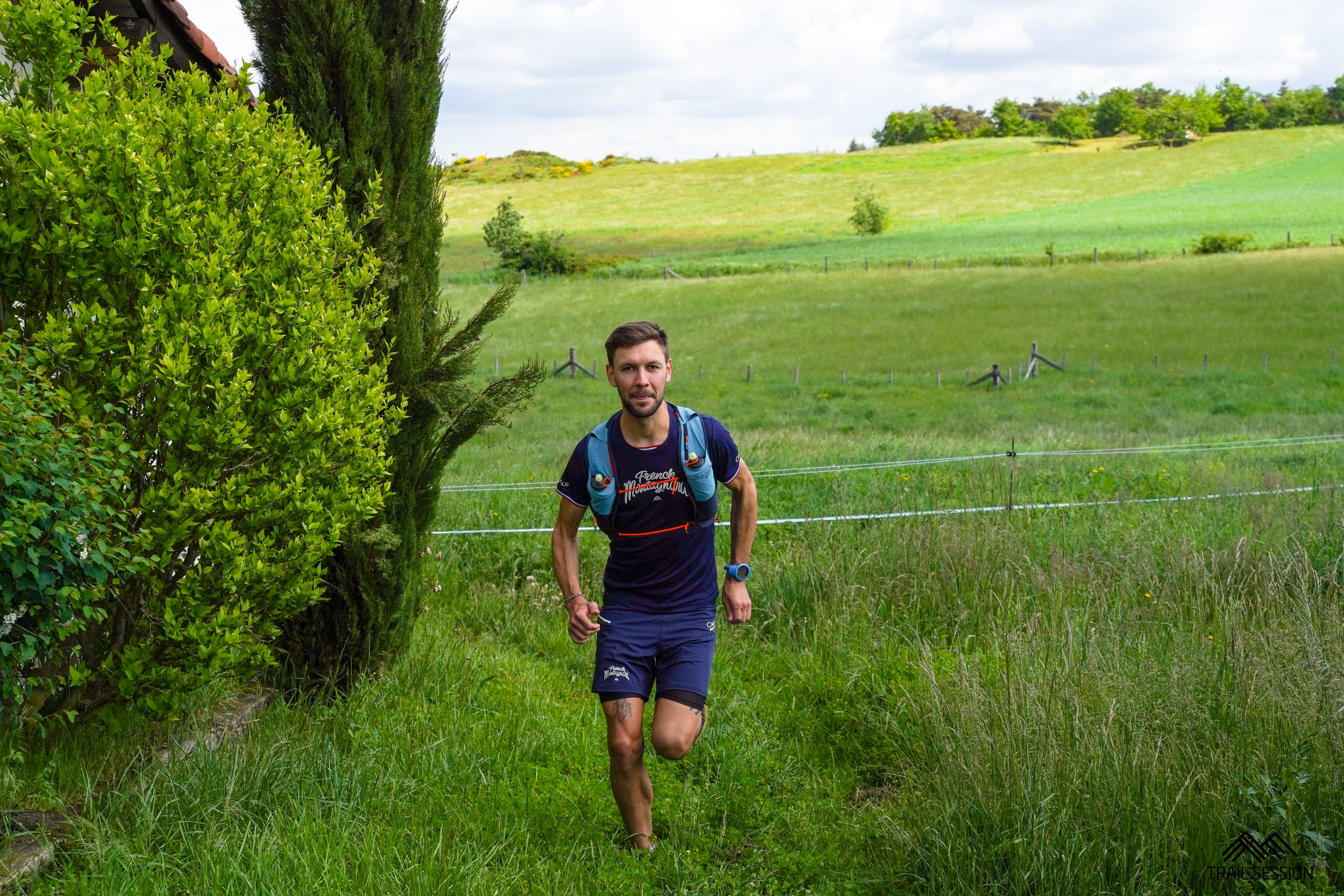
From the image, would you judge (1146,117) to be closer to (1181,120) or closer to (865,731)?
(1181,120)

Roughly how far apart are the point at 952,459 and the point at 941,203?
75.1 meters

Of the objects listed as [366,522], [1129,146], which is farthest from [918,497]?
[1129,146]

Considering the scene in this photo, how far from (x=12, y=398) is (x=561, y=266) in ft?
189

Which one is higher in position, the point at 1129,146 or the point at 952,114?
the point at 952,114

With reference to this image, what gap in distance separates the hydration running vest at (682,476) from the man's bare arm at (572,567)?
10cm

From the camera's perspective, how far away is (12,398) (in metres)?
3.49

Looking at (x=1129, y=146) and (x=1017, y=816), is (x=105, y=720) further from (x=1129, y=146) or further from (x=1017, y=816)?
(x=1129, y=146)

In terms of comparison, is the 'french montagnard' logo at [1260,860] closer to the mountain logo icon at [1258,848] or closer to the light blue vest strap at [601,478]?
the mountain logo icon at [1258,848]

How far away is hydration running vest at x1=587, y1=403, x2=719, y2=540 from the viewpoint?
438 cm

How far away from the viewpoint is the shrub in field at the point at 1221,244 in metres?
49.9

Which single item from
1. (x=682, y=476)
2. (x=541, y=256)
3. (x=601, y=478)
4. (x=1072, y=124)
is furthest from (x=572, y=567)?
(x=1072, y=124)

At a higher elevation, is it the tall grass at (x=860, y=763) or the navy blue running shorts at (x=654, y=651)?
the navy blue running shorts at (x=654, y=651)

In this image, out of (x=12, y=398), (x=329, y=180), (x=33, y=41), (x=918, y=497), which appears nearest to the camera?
(x=12, y=398)

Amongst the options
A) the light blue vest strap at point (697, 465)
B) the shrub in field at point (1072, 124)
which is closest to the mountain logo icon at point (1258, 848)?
the light blue vest strap at point (697, 465)
